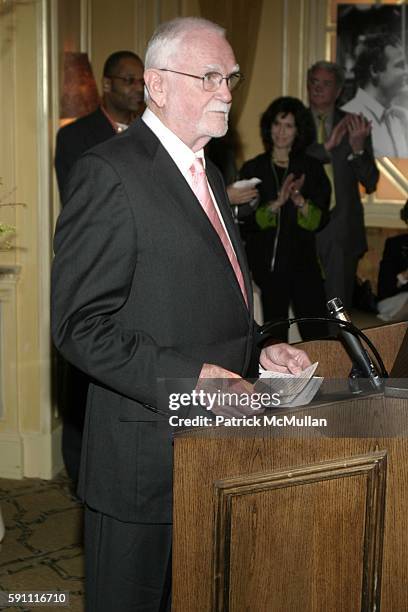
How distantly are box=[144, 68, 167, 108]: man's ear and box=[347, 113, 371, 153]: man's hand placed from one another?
410 centimetres

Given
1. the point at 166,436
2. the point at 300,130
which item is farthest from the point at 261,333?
the point at 300,130

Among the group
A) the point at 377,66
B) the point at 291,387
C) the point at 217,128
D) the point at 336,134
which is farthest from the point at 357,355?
the point at 377,66

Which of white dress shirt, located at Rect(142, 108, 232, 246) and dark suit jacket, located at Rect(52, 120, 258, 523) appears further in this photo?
white dress shirt, located at Rect(142, 108, 232, 246)

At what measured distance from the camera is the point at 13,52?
435cm

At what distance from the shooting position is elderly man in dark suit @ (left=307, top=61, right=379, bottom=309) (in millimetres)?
5918

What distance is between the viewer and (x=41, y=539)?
13.0 ft

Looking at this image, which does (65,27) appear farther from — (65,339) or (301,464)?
(301,464)

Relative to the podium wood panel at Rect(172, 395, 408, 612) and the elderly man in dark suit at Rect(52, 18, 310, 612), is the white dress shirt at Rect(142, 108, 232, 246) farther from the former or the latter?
the podium wood panel at Rect(172, 395, 408, 612)

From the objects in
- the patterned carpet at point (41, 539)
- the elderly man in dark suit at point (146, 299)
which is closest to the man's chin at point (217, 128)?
the elderly man in dark suit at point (146, 299)

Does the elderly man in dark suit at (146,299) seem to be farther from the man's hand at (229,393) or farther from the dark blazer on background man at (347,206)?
the dark blazer on background man at (347,206)

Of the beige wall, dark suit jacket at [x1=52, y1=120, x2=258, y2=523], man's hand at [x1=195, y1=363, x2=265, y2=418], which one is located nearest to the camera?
man's hand at [x1=195, y1=363, x2=265, y2=418]

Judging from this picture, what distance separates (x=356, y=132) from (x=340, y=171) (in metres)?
0.29

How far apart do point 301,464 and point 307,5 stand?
4.81 m

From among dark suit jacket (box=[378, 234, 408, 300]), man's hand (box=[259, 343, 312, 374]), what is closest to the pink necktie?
man's hand (box=[259, 343, 312, 374])
